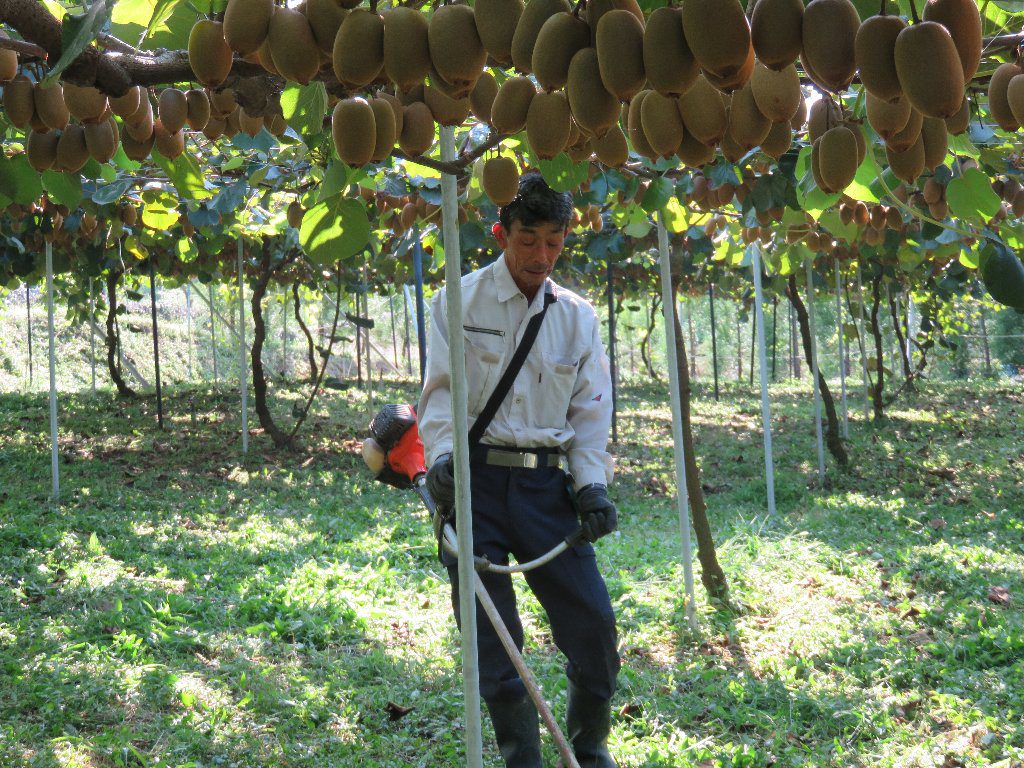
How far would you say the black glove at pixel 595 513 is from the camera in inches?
85.5

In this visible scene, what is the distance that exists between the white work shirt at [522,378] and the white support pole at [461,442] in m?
0.63

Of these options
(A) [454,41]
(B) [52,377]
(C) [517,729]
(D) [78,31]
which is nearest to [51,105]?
(D) [78,31]

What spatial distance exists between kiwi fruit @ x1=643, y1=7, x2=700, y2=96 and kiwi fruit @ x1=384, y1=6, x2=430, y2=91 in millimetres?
187

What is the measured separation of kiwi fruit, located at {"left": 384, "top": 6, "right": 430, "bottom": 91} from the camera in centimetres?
70

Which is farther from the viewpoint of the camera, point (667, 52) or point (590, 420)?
point (590, 420)

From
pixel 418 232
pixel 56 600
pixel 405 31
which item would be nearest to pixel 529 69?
pixel 405 31

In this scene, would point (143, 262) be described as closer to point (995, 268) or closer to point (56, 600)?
point (56, 600)

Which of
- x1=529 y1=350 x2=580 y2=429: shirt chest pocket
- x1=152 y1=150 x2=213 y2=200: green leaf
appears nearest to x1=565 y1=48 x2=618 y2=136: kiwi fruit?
x1=152 y1=150 x2=213 y2=200: green leaf

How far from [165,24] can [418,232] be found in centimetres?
277

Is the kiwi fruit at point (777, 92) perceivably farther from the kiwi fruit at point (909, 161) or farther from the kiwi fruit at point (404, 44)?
the kiwi fruit at point (404, 44)

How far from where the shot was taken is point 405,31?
0.70 m

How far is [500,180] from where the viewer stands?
117 cm

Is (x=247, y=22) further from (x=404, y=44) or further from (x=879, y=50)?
(x=879, y=50)

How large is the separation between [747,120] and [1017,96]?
27 cm
